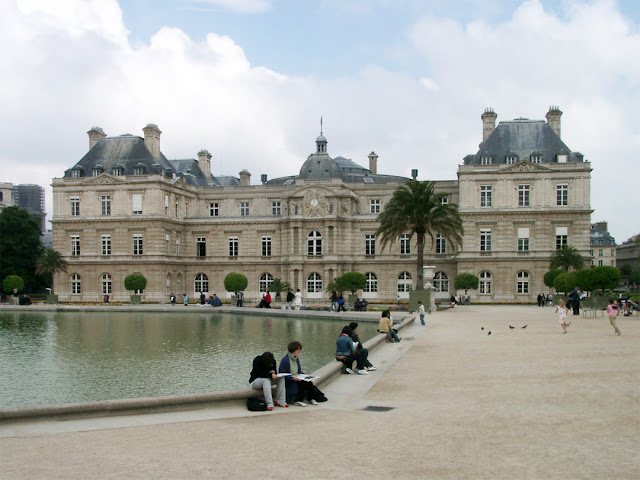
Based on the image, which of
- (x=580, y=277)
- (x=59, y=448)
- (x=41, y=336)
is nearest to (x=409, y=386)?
(x=59, y=448)

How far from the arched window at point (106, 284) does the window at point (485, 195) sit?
37178 millimetres

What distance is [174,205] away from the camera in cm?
7012

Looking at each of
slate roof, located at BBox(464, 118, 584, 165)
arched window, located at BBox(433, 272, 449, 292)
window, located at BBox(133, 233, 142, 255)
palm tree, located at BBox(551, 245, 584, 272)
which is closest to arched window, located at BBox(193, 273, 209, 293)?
window, located at BBox(133, 233, 142, 255)

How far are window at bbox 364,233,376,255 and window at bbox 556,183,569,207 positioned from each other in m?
17.9

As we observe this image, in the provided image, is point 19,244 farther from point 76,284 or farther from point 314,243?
point 314,243

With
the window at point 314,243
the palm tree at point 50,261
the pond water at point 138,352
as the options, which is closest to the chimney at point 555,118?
the window at point 314,243

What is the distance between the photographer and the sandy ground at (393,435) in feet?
32.8

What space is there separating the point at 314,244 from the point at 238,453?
57.5m

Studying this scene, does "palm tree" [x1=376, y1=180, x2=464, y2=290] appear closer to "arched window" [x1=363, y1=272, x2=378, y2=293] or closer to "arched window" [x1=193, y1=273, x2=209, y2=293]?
"arched window" [x1=363, y1=272, x2=378, y2=293]

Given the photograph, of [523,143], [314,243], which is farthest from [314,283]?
[523,143]

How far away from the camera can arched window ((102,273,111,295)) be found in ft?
224

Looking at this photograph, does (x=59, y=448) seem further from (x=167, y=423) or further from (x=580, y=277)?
(x=580, y=277)

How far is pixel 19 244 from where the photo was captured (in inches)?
2879

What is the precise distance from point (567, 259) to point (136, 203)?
40753 millimetres
